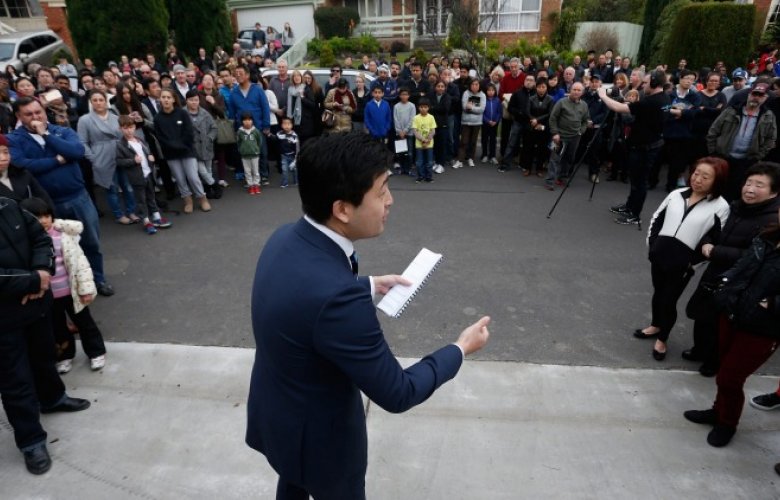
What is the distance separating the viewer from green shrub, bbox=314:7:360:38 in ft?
85.2

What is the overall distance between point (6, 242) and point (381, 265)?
11.6 feet

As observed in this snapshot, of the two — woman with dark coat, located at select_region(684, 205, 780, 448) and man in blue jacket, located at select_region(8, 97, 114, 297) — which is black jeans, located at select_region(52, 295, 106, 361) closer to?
man in blue jacket, located at select_region(8, 97, 114, 297)

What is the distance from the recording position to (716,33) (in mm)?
14594

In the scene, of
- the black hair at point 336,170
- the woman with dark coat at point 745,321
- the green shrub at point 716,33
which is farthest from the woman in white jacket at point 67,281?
the green shrub at point 716,33

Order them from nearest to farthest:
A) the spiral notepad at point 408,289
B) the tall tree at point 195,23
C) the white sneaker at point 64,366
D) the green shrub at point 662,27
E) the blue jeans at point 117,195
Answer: the spiral notepad at point 408,289 → the white sneaker at point 64,366 → the blue jeans at point 117,195 → the green shrub at point 662,27 → the tall tree at point 195,23

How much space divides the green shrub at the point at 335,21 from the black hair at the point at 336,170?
2743cm

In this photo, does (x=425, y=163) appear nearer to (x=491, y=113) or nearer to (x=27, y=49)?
(x=491, y=113)

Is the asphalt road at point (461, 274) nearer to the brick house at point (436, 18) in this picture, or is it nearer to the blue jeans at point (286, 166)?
the blue jeans at point (286, 166)

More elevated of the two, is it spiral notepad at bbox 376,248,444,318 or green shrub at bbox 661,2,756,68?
green shrub at bbox 661,2,756,68

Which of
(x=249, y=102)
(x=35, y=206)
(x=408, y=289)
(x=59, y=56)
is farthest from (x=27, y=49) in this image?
(x=408, y=289)

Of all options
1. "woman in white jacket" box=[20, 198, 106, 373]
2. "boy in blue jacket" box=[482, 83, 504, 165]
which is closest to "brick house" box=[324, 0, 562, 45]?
"boy in blue jacket" box=[482, 83, 504, 165]

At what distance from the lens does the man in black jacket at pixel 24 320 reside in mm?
2709

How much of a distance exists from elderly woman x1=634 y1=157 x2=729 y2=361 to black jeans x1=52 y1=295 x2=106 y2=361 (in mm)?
4456

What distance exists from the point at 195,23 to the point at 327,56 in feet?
18.2
